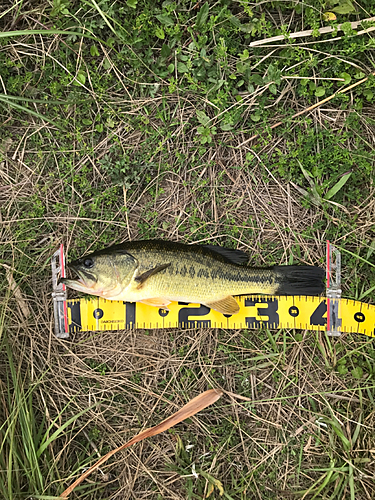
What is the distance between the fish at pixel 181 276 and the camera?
3.31 m

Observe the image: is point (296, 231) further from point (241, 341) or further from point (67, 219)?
point (67, 219)

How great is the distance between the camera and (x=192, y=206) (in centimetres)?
381

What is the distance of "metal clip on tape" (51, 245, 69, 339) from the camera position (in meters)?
3.72

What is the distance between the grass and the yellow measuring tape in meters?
0.15

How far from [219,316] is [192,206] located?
1.28 meters

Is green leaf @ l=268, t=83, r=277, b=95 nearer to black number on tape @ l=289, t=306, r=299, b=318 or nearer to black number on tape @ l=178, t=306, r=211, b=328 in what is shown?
black number on tape @ l=289, t=306, r=299, b=318

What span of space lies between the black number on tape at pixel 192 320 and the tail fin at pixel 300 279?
2.74ft

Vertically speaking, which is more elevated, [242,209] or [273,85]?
[273,85]

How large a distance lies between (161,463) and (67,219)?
2934 millimetres

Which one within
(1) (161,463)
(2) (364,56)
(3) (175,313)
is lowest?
(1) (161,463)

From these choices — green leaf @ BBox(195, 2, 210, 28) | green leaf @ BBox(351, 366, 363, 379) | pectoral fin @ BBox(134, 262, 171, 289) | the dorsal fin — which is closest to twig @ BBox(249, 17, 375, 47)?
green leaf @ BBox(195, 2, 210, 28)

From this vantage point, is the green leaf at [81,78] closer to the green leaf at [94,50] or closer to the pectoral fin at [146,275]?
the green leaf at [94,50]

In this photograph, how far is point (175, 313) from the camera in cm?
375

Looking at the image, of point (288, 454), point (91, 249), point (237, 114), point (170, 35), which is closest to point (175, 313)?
point (91, 249)
